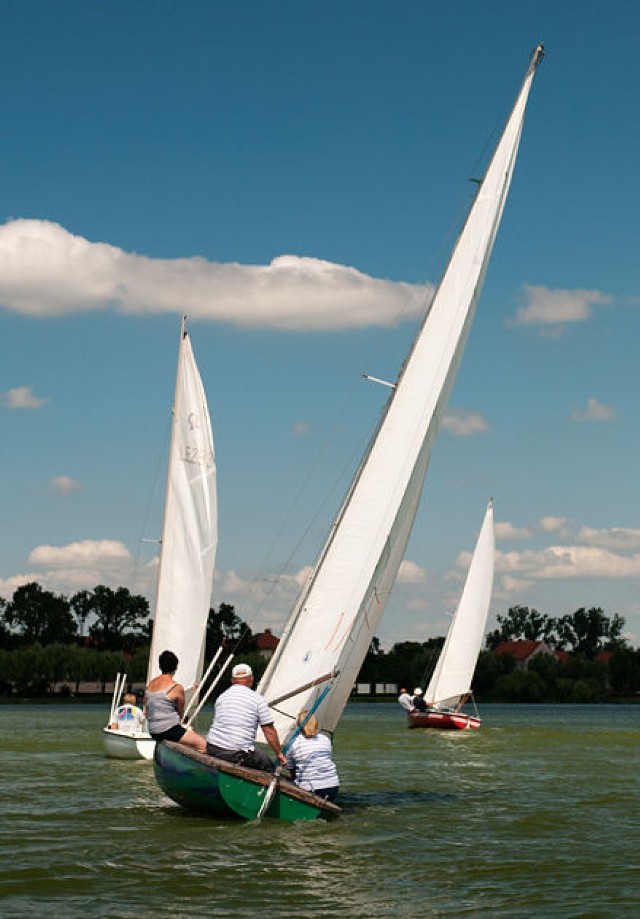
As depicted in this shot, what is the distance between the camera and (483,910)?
43.2 ft

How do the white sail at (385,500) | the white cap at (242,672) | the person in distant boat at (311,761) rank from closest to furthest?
the white cap at (242,672), the person in distant boat at (311,761), the white sail at (385,500)

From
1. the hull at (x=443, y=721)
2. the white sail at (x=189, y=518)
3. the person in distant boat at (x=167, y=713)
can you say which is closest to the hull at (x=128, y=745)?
the white sail at (x=189, y=518)

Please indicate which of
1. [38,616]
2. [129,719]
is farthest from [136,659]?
[129,719]

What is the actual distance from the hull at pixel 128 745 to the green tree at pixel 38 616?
5575 inches

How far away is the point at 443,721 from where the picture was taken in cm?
6012

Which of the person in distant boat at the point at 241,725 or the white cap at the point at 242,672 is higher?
the white cap at the point at 242,672

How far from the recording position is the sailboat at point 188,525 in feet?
115

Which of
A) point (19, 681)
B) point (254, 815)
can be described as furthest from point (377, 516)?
point (19, 681)

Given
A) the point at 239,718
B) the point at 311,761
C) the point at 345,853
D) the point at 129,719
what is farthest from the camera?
the point at 129,719

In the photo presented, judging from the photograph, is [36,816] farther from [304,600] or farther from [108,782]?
[108,782]

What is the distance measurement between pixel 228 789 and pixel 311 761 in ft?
4.55

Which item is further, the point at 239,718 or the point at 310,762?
the point at 310,762

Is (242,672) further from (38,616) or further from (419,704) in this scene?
(38,616)

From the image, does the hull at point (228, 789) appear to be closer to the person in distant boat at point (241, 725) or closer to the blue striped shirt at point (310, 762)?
the person in distant boat at point (241, 725)
